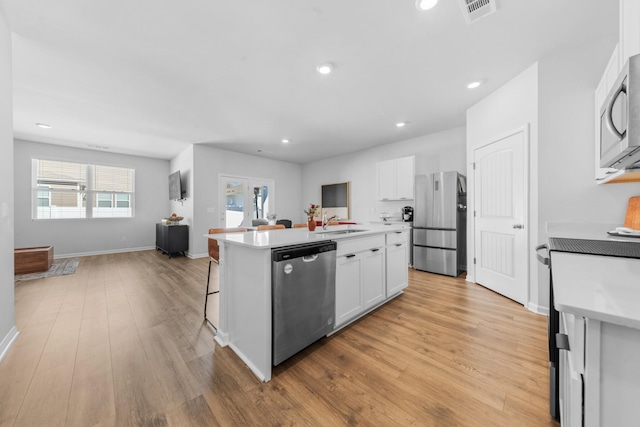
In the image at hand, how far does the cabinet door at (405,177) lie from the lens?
4.67 m

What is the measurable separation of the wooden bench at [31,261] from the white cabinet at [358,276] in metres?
5.34

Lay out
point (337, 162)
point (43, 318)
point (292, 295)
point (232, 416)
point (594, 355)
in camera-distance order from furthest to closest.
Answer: point (337, 162) → point (43, 318) → point (292, 295) → point (232, 416) → point (594, 355)

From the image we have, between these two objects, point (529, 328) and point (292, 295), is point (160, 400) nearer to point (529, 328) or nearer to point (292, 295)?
point (292, 295)

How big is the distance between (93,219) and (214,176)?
3181 mm

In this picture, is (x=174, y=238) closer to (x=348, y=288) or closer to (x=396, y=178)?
Result: (x=348, y=288)

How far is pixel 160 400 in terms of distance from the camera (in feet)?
4.42

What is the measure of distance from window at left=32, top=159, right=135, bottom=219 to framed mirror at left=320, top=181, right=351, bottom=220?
523 centimetres

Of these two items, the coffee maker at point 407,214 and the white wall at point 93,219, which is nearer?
the coffee maker at point 407,214

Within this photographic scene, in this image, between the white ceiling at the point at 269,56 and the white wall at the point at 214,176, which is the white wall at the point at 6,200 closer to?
the white ceiling at the point at 269,56

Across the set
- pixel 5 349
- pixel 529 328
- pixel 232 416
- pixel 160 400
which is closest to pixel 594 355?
pixel 232 416

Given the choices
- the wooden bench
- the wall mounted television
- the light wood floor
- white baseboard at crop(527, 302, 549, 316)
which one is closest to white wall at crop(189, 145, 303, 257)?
the wall mounted television

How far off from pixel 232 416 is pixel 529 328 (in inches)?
99.7

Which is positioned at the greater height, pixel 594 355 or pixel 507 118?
pixel 507 118

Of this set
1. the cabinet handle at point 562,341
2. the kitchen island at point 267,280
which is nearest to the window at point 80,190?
the kitchen island at point 267,280
